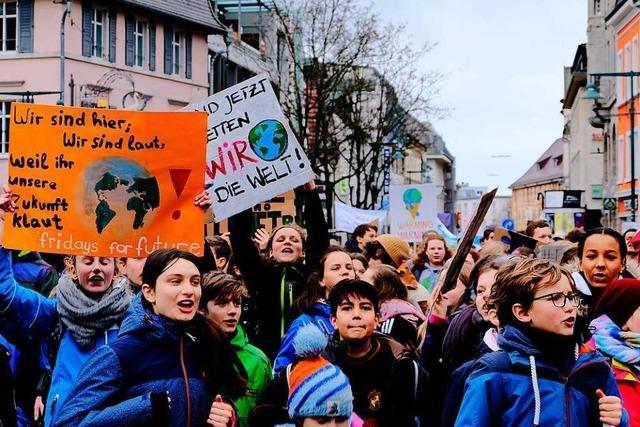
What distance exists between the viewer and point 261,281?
25.7 feet

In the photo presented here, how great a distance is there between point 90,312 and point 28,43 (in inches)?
1378

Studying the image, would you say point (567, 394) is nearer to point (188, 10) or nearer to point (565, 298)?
point (565, 298)

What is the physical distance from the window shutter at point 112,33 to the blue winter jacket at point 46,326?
1401 inches

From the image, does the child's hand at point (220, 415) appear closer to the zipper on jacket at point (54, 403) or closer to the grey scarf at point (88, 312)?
the zipper on jacket at point (54, 403)

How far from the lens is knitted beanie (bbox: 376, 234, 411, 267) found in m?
10.6

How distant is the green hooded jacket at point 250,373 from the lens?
19.0ft

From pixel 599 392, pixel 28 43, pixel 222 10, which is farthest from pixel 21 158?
pixel 222 10

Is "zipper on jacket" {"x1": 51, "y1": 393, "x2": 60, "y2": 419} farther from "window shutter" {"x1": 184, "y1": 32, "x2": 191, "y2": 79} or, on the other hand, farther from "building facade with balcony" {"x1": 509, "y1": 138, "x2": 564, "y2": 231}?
"building facade with balcony" {"x1": 509, "y1": 138, "x2": 564, "y2": 231}

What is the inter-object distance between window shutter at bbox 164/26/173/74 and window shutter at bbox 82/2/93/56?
4.86m

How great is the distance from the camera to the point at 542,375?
4.43m

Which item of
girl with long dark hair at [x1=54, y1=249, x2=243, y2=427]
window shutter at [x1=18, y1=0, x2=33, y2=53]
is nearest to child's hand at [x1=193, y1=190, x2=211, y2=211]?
girl with long dark hair at [x1=54, y1=249, x2=243, y2=427]

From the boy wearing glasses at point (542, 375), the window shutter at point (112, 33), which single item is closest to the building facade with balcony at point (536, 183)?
the window shutter at point (112, 33)

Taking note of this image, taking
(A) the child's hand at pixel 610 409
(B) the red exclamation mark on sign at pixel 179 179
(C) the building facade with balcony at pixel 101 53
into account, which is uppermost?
(C) the building facade with balcony at pixel 101 53

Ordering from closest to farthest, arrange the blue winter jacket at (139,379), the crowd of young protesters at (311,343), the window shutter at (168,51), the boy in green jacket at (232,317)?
the crowd of young protesters at (311,343) < the blue winter jacket at (139,379) < the boy in green jacket at (232,317) < the window shutter at (168,51)
